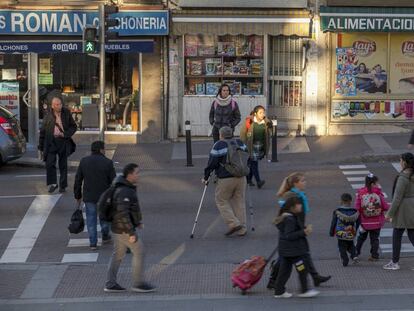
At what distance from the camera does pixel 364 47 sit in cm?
2248

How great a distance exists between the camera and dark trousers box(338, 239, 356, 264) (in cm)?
1112

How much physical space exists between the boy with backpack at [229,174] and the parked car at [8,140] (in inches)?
291

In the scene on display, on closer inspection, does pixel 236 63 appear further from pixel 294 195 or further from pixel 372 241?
pixel 294 195

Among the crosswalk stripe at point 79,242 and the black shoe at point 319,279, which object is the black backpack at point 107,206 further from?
the crosswalk stripe at point 79,242

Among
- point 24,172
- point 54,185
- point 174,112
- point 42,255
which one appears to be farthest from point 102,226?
point 174,112

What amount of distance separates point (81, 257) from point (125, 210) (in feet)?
8.23

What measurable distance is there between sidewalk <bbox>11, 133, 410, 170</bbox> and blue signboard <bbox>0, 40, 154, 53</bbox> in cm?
245

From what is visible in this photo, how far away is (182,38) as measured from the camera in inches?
885

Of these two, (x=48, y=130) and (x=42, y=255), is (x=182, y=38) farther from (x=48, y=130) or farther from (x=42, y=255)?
(x=42, y=255)

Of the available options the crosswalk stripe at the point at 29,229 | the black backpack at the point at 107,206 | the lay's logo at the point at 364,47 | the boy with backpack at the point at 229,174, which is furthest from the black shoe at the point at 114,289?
the lay's logo at the point at 364,47

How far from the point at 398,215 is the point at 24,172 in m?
10.4

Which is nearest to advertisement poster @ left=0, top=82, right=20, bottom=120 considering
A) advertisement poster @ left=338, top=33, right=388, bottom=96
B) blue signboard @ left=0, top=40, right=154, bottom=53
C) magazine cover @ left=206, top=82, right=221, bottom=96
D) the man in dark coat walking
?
blue signboard @ left=0, top=40, right=154, bottom=53

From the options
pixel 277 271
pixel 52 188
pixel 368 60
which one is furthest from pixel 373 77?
pixel 277 271

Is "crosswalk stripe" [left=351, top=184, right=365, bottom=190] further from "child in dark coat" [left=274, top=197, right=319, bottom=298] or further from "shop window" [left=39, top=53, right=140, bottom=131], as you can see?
"shop window" [left=39, top=53, right=140, bottom=131]
